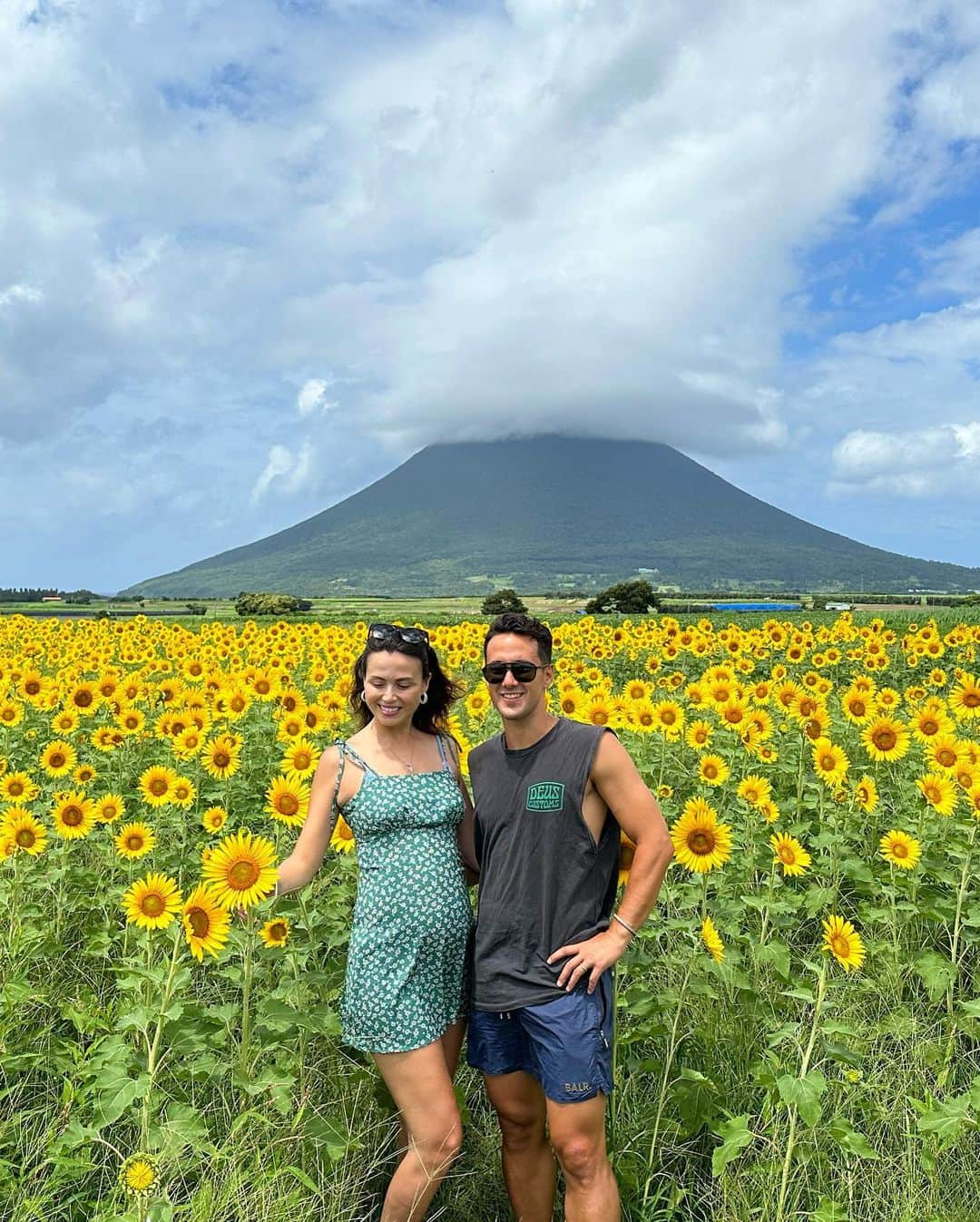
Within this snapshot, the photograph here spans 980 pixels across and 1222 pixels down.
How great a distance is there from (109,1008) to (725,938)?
10.6ft

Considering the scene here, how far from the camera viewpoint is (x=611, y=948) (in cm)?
326

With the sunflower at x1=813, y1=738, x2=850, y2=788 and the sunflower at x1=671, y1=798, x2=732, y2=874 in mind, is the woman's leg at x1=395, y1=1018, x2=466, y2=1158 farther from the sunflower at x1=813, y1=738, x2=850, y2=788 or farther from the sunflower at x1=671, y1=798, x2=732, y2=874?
the sunflower at x1=813, y1=738, x2=850, y2=788

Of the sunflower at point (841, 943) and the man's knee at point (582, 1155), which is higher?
the sunflower at point (841, 943)

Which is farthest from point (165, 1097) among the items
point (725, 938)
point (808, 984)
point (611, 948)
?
point (808, 984)

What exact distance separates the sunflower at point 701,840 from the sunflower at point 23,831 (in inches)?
132

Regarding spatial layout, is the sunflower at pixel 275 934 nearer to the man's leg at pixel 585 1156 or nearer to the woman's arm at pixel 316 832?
the woman's arm at pixel 316 832

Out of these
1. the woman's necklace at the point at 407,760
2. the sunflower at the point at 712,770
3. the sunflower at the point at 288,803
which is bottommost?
the sunflower at the point at 712,770

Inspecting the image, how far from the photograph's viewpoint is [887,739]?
7.23m

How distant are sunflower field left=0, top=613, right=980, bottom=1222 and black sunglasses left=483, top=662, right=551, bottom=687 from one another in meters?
0.86

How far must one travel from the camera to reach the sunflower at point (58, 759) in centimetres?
696

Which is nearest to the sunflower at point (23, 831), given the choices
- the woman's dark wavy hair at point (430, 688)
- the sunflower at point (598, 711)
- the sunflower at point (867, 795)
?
the woman's dark wavy hair at point (430, 688)

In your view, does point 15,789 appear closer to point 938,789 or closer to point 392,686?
point 392,686

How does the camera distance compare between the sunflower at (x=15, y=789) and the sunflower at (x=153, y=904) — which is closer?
the sunflower at (x=153, y=904)

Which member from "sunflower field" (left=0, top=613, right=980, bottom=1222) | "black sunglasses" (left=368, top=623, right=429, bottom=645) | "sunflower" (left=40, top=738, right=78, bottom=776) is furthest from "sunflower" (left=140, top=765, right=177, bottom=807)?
"black sunglasses" (left=368, top=623, right=429, bottom=645)
